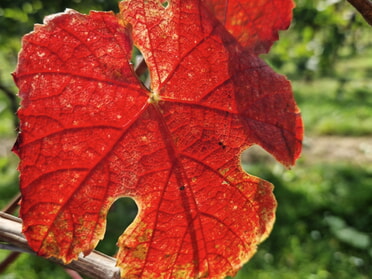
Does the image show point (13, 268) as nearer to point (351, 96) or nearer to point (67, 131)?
point (67, 131)

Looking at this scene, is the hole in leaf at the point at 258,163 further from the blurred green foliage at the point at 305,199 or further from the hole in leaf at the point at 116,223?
the hole in leaf at the point at 116,223

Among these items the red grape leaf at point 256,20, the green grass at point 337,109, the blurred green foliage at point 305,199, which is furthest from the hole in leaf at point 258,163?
the red grape leaf at point 256,20

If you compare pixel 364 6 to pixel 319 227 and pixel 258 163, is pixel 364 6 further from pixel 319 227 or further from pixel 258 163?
pixel 258 163

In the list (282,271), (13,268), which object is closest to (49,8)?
(13,268)

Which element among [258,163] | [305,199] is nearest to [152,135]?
[305,199]

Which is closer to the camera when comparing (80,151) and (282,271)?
(80,151)

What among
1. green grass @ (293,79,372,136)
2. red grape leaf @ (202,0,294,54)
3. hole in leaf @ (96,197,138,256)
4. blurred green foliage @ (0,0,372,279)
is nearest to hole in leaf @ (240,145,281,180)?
blurred green foliage @ (0,0,372,279)
